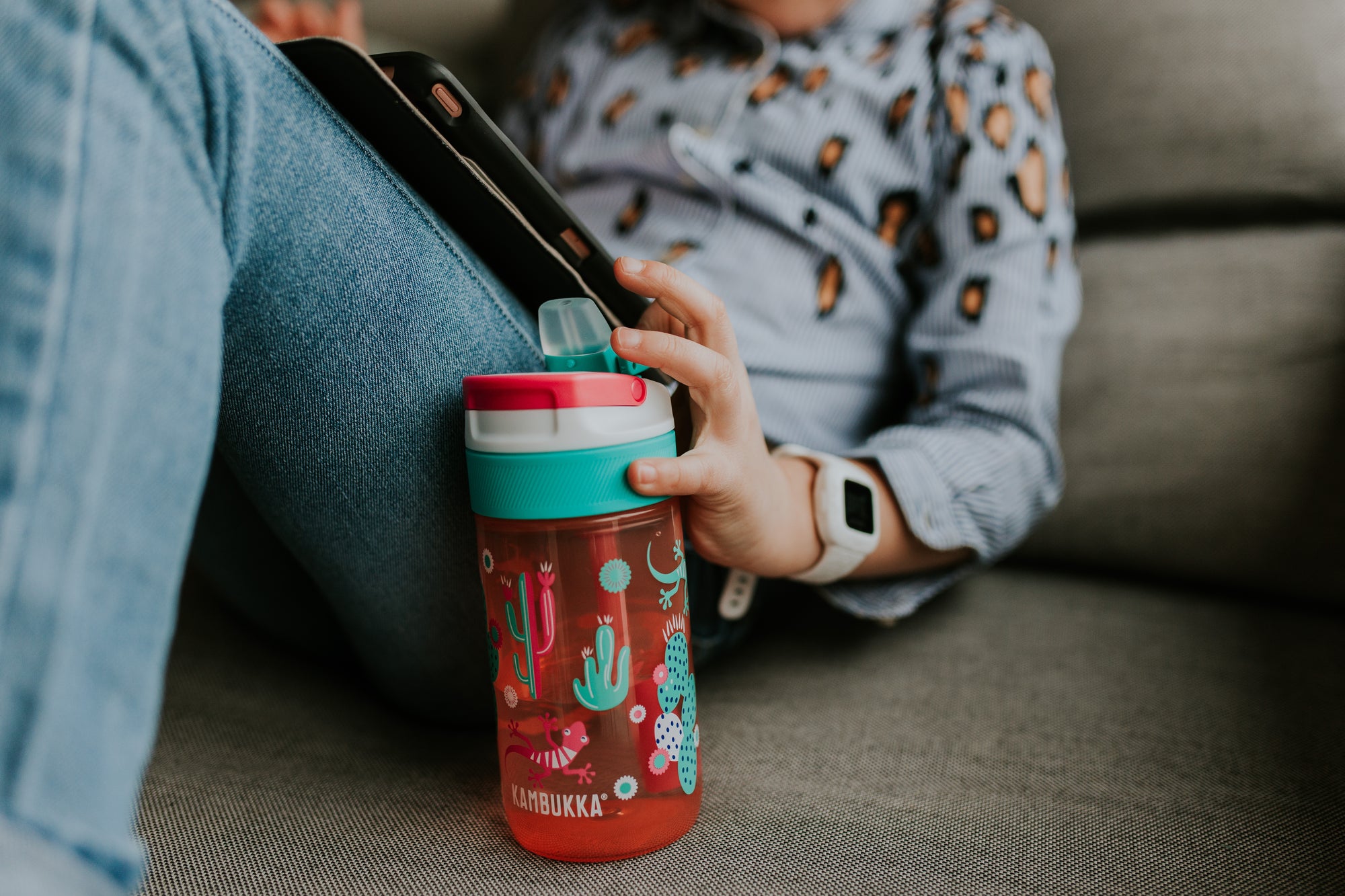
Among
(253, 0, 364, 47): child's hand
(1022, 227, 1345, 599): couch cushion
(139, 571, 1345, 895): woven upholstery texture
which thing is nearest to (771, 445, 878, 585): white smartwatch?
(139, 571, 1345, 895): woven upholstery texture

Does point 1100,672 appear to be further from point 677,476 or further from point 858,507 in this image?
point 677,476

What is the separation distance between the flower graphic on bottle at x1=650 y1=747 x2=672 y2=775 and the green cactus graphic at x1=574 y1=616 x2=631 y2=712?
0.04 metres

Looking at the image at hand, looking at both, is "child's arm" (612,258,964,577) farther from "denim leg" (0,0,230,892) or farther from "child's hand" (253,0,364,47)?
"child's hand" (253,0,364,47)

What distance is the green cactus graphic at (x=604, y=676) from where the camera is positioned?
1.50 ft

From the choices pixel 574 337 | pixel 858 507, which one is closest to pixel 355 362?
pixel 574 337

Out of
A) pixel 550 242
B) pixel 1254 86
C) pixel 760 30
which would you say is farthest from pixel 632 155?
pixel 1254 86

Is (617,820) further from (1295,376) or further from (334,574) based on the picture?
(1295,376)

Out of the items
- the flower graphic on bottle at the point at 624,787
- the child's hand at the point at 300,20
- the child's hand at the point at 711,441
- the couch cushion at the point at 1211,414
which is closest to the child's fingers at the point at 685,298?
the child's hand at the point at 711,441

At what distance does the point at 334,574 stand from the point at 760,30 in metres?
0.64

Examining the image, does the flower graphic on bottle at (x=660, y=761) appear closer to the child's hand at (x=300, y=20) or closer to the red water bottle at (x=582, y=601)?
the red water bottle at (x=582, y=601)

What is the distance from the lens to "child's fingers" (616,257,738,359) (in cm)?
47

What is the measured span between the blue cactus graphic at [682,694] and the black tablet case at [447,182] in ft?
0.65

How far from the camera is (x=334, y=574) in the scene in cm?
55

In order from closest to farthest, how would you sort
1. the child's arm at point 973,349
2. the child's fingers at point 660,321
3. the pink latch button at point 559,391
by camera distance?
the pink latch button at point 559,391 < the child's fingers at point 660,321 < the child's arm at point 973,349
